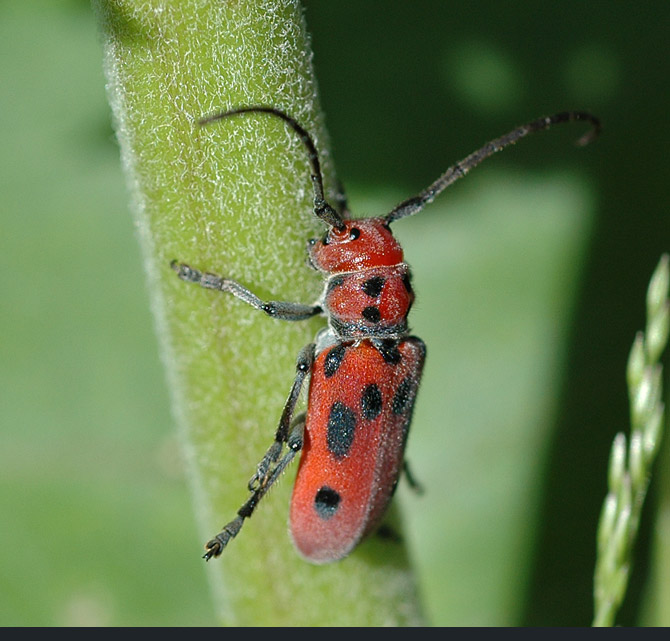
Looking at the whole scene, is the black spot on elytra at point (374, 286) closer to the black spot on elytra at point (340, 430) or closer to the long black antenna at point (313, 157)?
the long black antenna at point (313, 157)

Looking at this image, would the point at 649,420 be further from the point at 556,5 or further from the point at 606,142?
the point at 556,5

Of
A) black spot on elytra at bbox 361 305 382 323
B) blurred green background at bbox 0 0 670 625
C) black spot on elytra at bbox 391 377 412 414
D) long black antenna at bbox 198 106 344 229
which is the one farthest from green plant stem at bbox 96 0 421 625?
blurred green background at bbox 0 0 670 625

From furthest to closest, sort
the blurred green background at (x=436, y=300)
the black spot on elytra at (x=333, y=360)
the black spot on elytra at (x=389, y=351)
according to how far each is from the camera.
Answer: the blurred green background at (x=436, y=300) → the black spot on elytra at (x=389, y=351) → the black spot on elytra at (x=333, y=360)

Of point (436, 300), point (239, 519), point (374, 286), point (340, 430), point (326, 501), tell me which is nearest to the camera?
point (239, 519)

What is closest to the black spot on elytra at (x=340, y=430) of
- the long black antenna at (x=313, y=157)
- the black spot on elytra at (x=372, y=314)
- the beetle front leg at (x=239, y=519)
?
the beetle front leg at (x=239, y=519)

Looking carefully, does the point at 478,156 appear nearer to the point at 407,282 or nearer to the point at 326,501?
the point at 407,282

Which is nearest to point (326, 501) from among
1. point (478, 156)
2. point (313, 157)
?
point (313, 157)
